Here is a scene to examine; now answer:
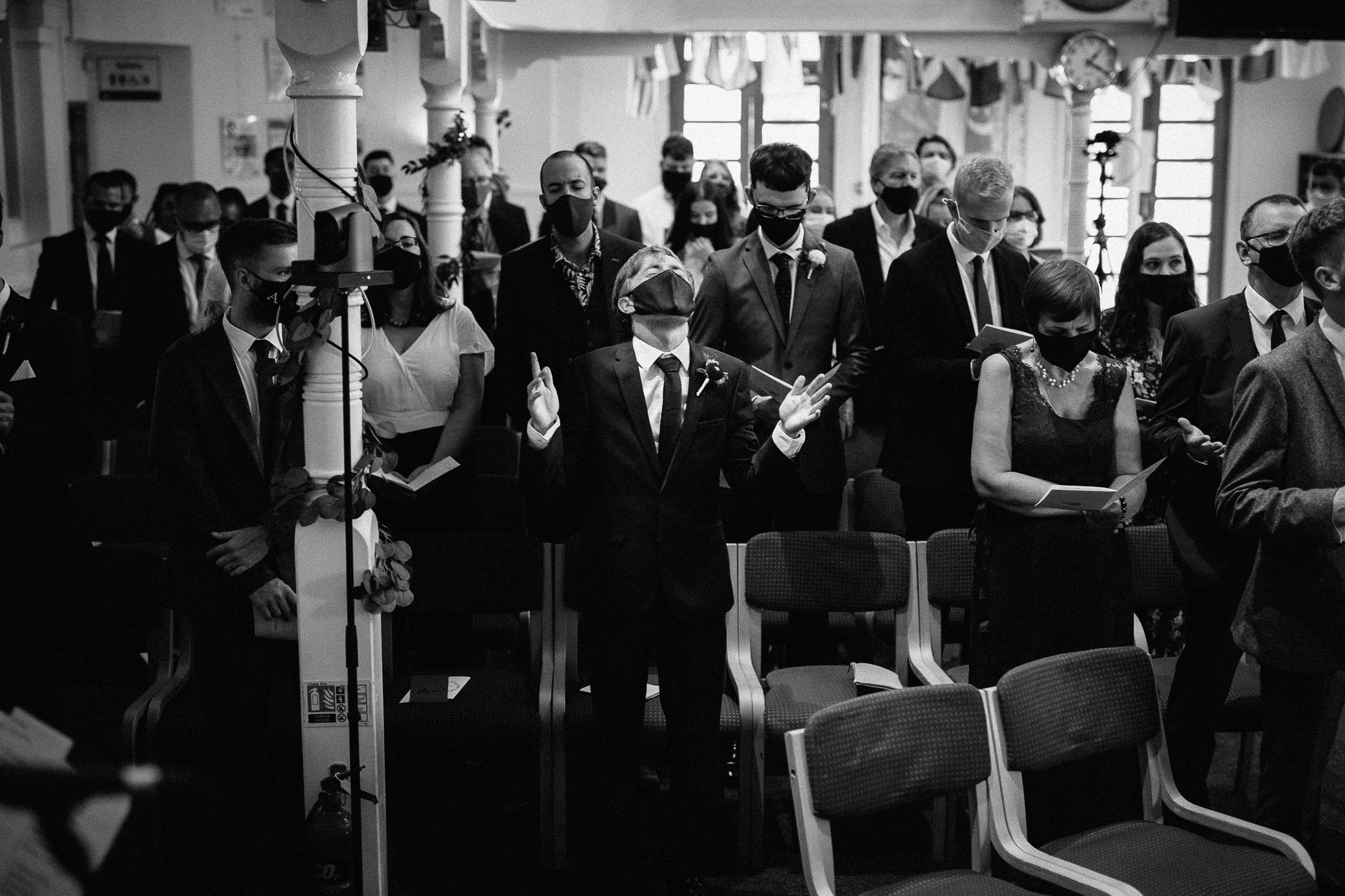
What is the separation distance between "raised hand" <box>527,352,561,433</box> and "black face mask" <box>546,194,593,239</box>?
124 cm

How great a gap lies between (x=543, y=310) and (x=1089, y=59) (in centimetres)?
611

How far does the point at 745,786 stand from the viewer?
394 cm

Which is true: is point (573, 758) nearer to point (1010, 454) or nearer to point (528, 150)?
point (1010, 454)

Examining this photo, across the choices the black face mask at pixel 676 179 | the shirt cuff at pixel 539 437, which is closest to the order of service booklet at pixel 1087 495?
the shirt cuff at pixel 539 437

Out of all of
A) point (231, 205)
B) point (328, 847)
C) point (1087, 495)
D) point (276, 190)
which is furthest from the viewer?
point (276, 190)

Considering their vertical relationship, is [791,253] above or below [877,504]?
above

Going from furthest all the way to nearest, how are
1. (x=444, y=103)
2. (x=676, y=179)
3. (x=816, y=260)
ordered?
(x=676, y=179), (x=444, y=103), (x=816, y=260)

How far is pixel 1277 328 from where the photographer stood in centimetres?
388

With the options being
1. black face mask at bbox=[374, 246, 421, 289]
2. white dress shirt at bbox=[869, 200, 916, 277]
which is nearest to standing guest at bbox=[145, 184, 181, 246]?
white dress shirt at bbox=[869, 200, 916, 277]

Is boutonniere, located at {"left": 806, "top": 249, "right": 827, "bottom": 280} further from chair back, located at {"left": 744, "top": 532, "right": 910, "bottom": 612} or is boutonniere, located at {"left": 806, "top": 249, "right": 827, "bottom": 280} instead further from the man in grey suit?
the man in grey suit

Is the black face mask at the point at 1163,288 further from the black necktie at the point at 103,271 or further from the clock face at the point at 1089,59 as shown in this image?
the clock face at the point at 1089,59

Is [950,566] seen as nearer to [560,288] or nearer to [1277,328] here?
[1277,328]

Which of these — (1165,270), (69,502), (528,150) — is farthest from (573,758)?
(528,150)

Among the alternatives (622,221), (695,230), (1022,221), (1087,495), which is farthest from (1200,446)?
(622,221)
